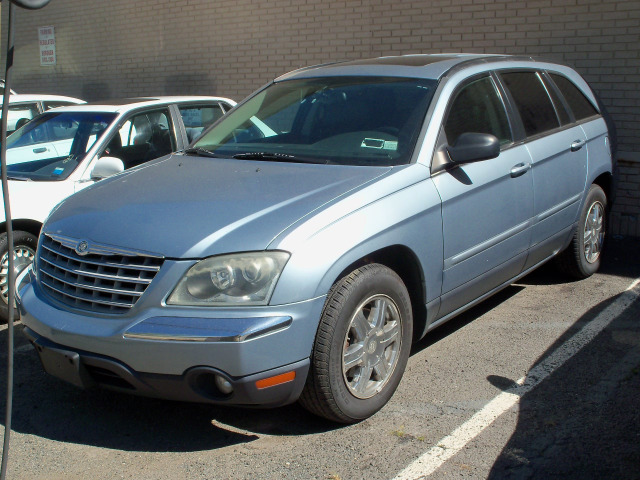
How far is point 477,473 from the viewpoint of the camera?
11.2 ft

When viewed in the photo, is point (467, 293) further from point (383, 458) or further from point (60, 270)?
point (60, 270)

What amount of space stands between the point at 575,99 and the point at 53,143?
425 centimetres

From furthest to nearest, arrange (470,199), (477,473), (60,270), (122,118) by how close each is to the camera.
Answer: (122,118)
(470,199)
(60,270)
(477,473)

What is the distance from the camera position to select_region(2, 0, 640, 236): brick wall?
26.0 ft

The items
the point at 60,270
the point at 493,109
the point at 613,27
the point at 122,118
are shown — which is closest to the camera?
the point at 60,270

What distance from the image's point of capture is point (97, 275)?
11.8ft

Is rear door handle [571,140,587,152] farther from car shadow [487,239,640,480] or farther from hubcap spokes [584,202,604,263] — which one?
car shadow [487,239,640,480]

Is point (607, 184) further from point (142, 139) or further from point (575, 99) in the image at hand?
point (142, 139)

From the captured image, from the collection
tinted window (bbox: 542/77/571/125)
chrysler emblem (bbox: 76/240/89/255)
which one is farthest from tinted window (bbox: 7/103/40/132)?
tinted window (bbox: 542/77/571/125)

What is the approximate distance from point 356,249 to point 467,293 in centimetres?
120

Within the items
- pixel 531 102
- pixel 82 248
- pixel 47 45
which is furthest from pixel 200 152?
pixel 47 45

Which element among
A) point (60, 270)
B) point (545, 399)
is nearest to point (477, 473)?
point (545, 399)

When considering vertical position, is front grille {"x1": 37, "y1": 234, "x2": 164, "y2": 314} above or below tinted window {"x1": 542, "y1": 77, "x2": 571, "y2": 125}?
below

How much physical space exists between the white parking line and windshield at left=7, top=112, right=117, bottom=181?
3628mm
